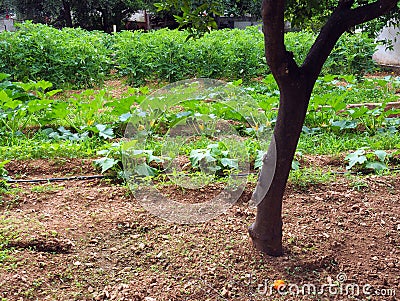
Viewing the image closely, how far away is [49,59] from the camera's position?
8641 millimetres

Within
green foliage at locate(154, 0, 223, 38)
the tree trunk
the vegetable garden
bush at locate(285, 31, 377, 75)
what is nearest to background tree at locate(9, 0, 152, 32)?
bush at locate(285, 31, 377, 75)

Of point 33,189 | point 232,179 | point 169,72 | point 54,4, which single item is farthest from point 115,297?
point 54,4

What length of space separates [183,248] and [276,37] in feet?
4.24

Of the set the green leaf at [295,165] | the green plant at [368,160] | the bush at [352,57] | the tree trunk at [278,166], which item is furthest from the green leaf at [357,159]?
the bush at [352,57]

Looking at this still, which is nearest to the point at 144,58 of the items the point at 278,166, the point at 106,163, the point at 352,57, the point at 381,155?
the point at 352,57

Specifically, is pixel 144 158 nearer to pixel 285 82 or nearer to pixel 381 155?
pixel 285 82

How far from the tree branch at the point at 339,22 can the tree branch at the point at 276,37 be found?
0.40 feet

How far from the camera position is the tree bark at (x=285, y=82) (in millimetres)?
2029

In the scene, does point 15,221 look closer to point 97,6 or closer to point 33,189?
point 33,189

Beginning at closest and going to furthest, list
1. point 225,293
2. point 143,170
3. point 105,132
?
point 225,293
point 143,170
point 105,132

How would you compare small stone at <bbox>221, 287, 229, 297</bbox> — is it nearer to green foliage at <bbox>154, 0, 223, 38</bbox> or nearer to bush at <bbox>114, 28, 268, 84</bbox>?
green foliage at <bbox>154, 0, 223, 38</bbox>

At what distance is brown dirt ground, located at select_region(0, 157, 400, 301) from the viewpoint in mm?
2336

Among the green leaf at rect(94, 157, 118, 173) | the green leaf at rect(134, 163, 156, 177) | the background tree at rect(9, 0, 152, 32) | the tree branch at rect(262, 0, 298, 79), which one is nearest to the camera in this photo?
the tree branch at rect(262, 0, 298, 79)

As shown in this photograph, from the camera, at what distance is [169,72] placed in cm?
917
